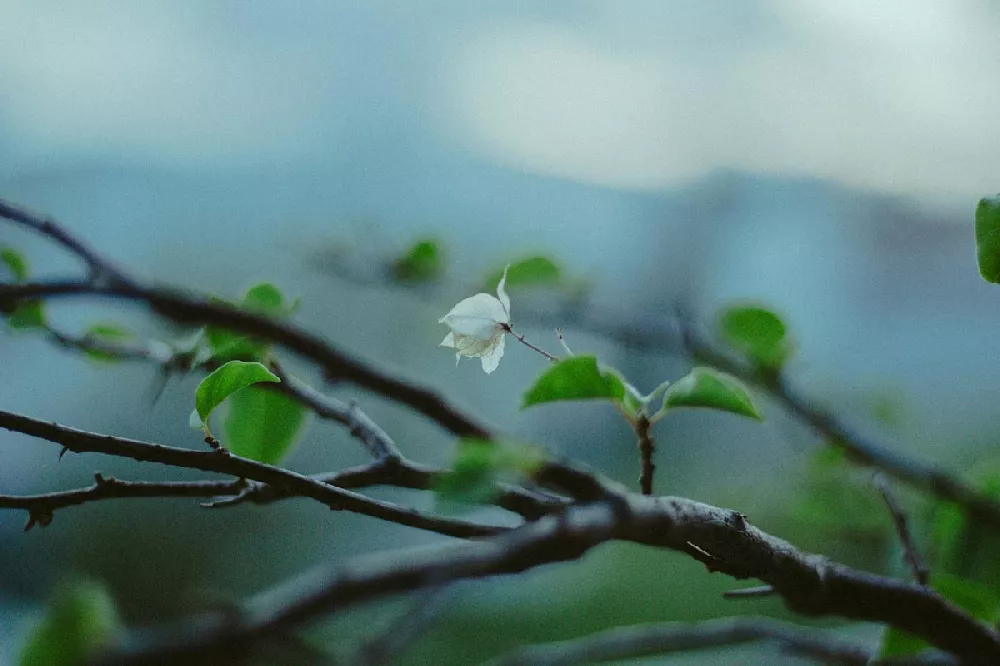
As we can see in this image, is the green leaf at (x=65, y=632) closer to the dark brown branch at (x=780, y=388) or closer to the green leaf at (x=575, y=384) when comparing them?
the green leaf at (x=575, y=384)

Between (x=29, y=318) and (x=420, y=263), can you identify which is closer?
(x=29, y=318)

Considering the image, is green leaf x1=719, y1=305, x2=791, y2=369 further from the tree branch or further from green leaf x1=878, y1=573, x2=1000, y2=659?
green leaf x1=878, y1=573, x2=1000, y2=659

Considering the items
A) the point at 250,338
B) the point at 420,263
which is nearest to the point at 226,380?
the point at 250,338

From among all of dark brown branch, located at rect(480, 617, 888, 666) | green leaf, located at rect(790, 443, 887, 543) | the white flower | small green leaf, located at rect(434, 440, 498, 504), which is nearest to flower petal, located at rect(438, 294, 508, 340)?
the white flower

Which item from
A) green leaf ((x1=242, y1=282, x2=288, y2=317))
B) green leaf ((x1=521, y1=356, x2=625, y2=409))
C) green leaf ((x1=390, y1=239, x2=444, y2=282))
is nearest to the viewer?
green leaf ((x1=521, y1=356, x2=625, y2=409))

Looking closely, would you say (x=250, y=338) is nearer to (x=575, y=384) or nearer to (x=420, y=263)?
(x=575, y=384)
